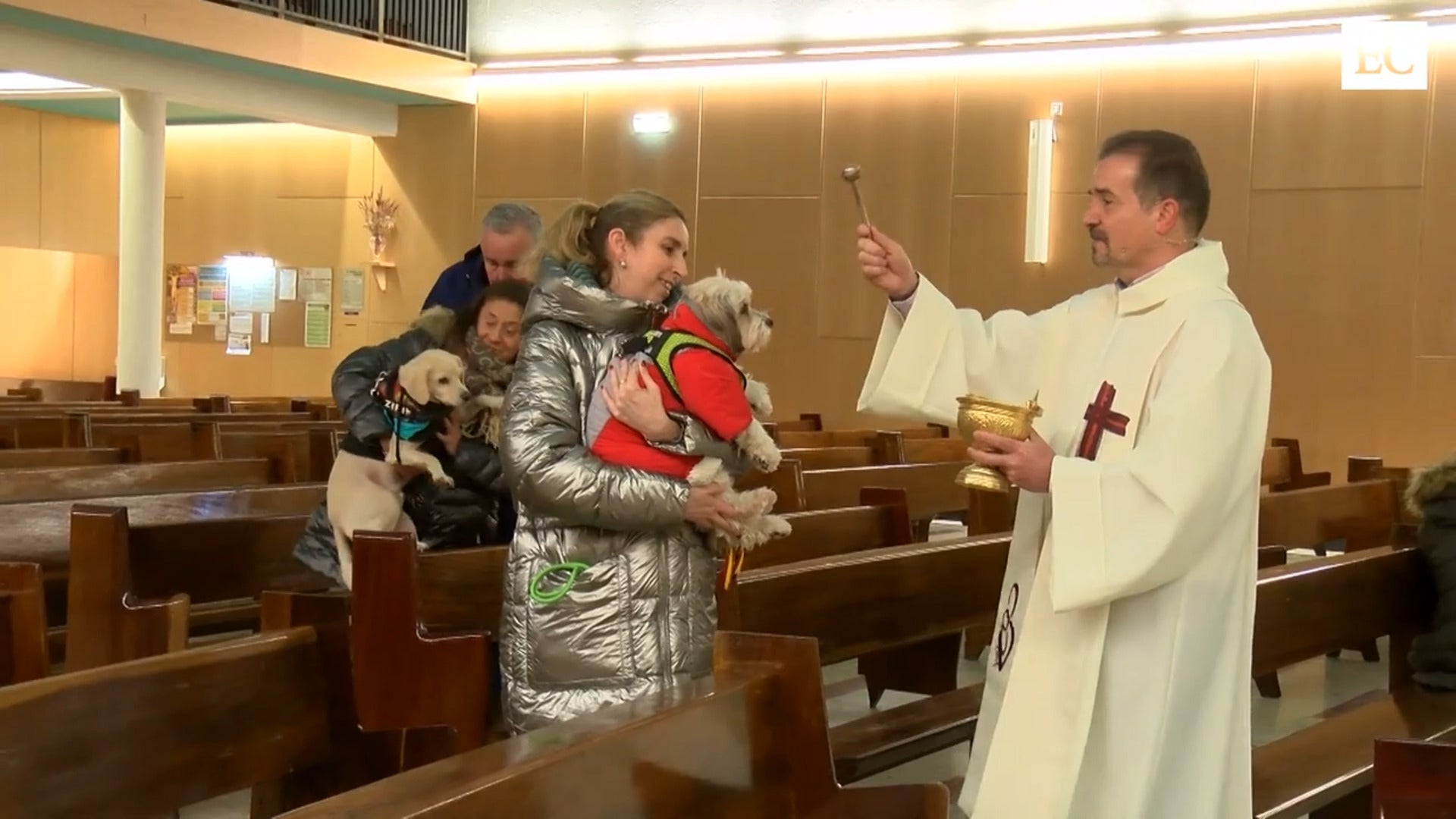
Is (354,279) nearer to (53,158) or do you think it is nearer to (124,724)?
(53,158)

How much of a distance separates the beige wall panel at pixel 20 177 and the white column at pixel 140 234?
3782 millimetres

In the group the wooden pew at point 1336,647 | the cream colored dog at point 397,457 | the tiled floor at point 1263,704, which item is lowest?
the tiled floor at point 1263,704

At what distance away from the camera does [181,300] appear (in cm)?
1470

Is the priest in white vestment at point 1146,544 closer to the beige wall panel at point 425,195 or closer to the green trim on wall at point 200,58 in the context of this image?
the green trim on wall at point 200,58

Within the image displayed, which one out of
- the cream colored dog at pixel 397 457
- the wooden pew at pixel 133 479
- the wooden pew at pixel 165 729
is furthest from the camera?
the wooden pew at pixel 133 479

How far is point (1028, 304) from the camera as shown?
1112cm

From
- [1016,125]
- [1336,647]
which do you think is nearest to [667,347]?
[1336,647]

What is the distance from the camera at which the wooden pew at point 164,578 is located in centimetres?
296

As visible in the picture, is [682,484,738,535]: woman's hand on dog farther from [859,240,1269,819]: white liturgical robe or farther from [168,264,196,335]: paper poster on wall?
[168,264,196,335]: paper poster on wall

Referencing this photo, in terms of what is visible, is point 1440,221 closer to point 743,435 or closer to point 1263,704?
point 1263,704

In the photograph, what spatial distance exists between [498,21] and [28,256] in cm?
645

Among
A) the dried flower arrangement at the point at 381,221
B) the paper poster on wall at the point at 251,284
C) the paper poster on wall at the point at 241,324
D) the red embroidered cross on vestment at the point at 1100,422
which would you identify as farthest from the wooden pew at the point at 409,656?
the paper poster on wall at the point at 241,324

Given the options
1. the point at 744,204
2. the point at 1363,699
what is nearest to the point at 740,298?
the point at 1363,699

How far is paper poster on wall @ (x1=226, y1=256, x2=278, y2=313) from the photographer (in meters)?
14.1
